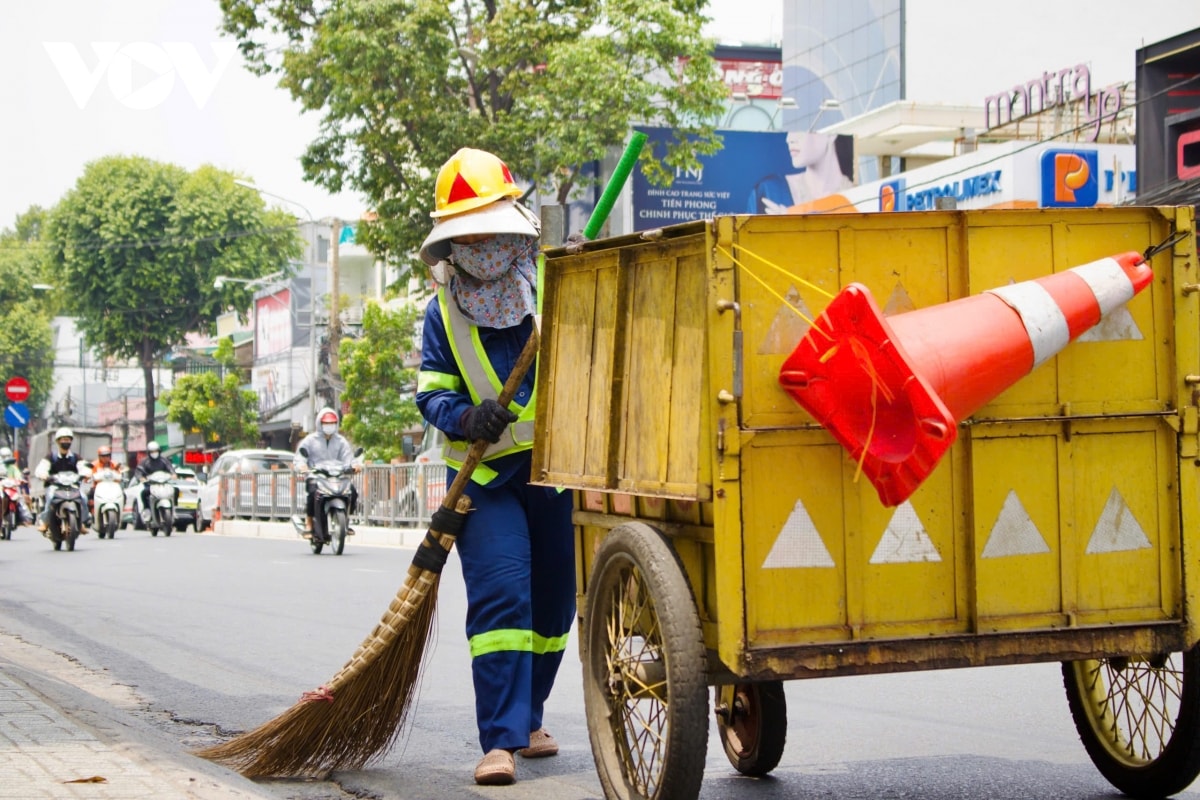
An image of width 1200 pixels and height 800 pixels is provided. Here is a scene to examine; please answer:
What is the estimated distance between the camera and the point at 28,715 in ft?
19.8

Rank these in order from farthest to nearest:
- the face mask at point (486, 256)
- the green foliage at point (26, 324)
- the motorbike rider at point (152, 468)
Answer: the green foliage at point (26, 324), the motorbike rider at point (152, 468), the face mask at point (486, 256)

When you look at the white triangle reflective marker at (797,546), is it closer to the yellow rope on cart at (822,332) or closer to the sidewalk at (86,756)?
the yellow rope on cart at (822,332)

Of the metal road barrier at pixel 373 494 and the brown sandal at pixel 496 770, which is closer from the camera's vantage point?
the brown sandal at pixel 496 770

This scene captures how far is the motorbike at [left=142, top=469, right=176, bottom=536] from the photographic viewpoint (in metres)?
29.8

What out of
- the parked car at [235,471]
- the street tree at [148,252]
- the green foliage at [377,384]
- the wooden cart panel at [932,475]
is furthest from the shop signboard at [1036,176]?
the street tree at [148,252]

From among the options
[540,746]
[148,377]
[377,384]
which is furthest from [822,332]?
[148,377]

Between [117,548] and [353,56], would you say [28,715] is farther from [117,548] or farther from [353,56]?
[353,56]

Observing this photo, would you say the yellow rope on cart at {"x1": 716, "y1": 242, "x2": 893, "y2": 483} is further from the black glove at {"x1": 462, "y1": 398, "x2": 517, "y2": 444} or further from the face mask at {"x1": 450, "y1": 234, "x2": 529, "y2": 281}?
the face mask at {"x1": 450, "y1": 234, "x2": 529, "y2": 281}

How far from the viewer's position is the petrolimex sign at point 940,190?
3109 centimetres

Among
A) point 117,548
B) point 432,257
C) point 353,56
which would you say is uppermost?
point 353,56

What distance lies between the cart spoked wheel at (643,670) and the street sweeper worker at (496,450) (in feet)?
1.89

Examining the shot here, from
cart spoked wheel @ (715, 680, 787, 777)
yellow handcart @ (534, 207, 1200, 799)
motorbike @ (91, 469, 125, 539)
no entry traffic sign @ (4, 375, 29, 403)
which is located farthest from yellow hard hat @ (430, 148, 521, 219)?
no entry traffic sign @ (4, 375, 29, 403)

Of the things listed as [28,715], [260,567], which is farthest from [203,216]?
[28,715]

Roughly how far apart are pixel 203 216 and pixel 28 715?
68.3m
